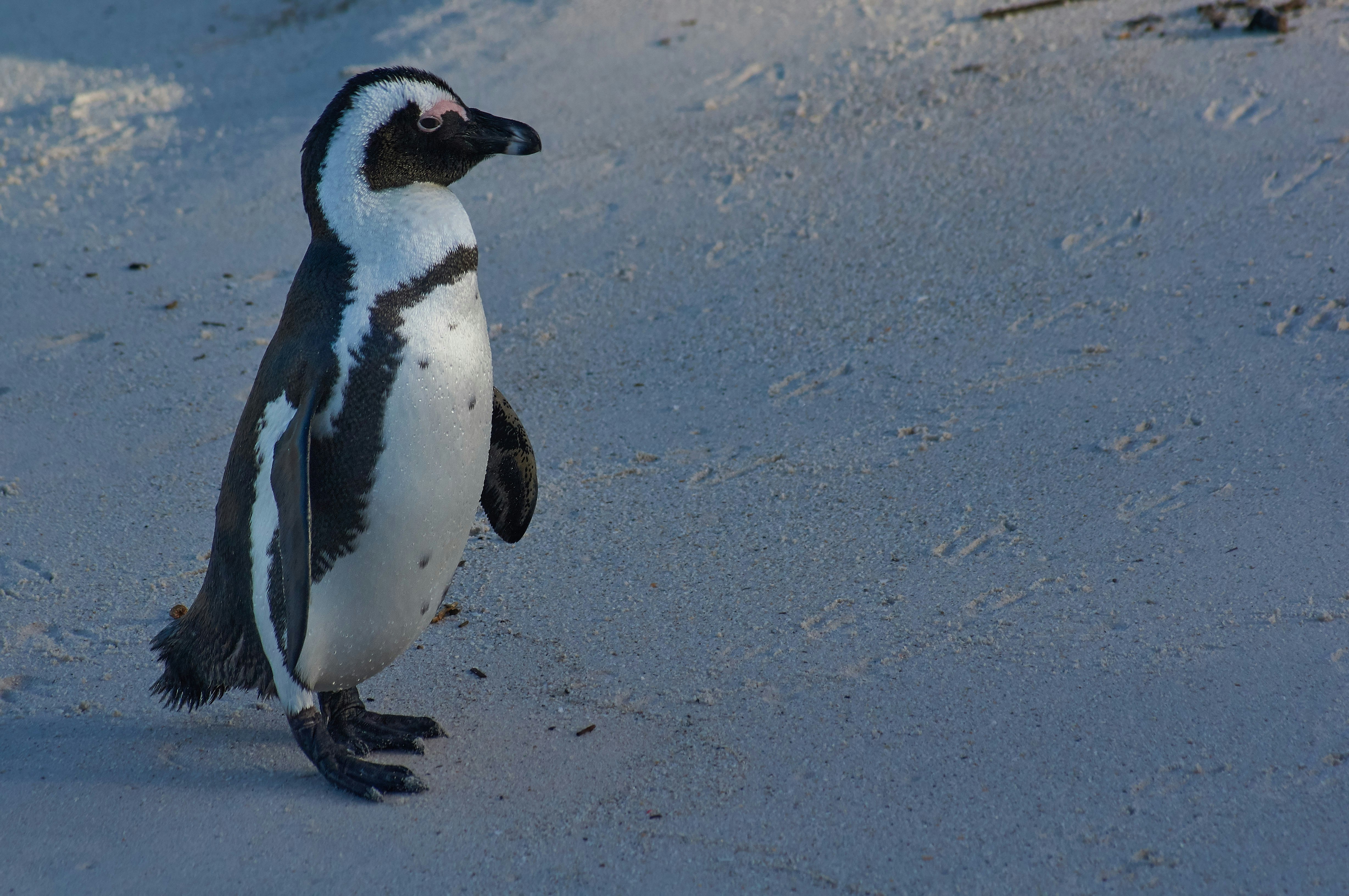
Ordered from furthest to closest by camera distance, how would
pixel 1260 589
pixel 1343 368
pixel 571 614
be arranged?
pixel 1343 368 → pixel 571 614 → pixel 1260 589

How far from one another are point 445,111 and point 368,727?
47.5 inches

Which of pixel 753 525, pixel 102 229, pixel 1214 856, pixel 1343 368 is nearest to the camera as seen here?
pixel 1214 856

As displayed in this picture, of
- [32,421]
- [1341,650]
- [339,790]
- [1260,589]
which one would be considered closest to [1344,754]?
[1341,650]

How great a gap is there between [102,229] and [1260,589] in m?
4.38

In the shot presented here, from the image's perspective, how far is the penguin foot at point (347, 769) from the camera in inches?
89.8

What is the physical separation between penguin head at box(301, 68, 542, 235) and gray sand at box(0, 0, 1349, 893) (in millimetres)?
1065

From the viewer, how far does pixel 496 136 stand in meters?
2.31

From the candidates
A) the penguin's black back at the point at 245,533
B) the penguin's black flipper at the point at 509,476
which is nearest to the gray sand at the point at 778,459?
the penguin's black back at the point at 245,533

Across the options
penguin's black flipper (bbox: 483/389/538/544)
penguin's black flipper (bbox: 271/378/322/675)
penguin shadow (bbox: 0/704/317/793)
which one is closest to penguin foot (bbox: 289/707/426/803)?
penguin shadow (bbox: 0/704/317/793)

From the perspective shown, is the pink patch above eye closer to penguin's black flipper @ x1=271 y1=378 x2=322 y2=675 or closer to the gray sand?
penguin's black flipper @ x1=271 y1=378 x2=322 y2=675

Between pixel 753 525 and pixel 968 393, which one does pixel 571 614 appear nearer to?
pixel 753 525

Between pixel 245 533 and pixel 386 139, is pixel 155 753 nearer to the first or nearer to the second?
pixel 245 533

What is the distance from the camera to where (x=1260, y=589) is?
2.62 metres

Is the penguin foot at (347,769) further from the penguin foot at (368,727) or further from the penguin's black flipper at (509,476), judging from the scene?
the penguin's black flipper at (509,476)
